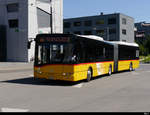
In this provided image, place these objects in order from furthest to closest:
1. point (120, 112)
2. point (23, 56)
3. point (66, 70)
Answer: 1. point (23, 56)
2. point (66, 70)
3. point (120, 112)

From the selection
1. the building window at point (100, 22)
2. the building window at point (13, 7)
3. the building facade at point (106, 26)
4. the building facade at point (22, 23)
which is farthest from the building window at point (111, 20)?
the building window at point (13, 7)

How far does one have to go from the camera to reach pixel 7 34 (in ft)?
173

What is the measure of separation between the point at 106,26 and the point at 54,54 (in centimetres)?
7861

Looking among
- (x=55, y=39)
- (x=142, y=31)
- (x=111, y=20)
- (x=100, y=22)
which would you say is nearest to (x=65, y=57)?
(x=55, y=39)

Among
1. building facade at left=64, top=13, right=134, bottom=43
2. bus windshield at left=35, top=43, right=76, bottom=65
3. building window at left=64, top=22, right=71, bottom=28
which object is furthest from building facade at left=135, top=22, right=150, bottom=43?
bus windshield at left=35, top=43, right=76, bottom=65

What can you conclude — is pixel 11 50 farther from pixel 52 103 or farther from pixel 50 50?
pixel 52 103

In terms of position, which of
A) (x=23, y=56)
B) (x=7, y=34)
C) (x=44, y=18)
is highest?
(x=44, y=18)

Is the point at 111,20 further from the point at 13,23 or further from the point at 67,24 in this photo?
the point at 13,23

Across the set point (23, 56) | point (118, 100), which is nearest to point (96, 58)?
point (118, 100)

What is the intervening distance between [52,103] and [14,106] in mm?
1186

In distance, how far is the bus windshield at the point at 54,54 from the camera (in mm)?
13000

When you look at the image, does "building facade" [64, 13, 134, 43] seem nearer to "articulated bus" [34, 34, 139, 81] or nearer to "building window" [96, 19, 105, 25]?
"building window" [96, 19, 105, 25]

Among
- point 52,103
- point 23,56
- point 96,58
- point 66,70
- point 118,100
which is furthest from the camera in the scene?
point 23,56

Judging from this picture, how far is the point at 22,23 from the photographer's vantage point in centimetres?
5053
